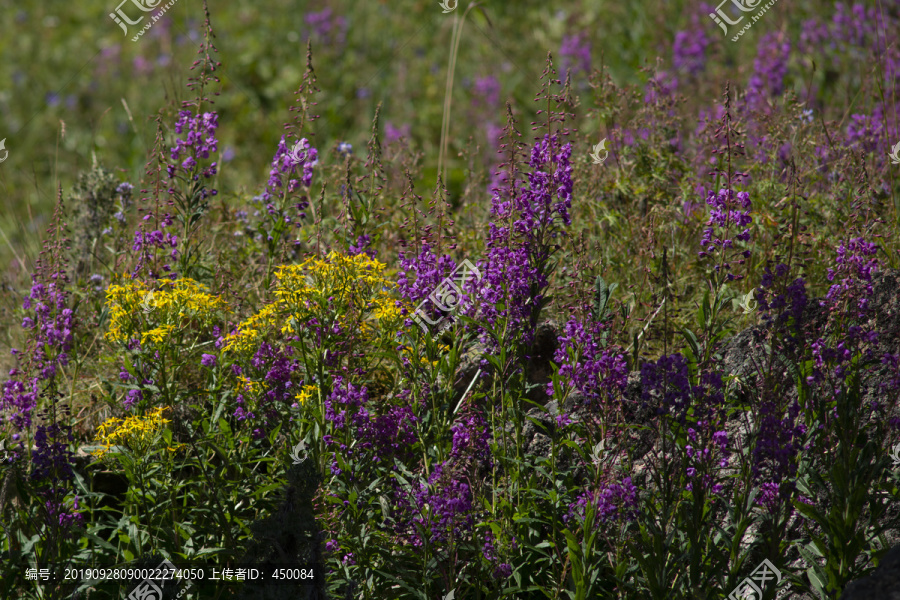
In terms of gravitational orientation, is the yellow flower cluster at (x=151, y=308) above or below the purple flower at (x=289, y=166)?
below

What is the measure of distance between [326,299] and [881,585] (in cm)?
187

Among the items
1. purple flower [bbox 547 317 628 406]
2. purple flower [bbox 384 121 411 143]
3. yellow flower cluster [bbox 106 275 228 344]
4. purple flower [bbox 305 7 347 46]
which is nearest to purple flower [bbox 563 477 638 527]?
purple flower [bbox 547 317 628 406]

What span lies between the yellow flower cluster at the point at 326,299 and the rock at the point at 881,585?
5.50ft

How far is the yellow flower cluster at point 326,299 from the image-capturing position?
288 cm

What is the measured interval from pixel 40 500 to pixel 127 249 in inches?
51.9

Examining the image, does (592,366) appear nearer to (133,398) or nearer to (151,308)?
(151,308)

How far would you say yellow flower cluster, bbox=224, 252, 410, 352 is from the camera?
2.88 meters

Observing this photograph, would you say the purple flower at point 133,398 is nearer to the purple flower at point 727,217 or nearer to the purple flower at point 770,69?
the purple flower at point 727,217

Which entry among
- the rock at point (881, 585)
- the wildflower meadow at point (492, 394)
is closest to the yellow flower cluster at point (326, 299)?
the wildflower meadow at point (492, 394)

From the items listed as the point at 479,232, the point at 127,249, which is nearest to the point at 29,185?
the point at 127,249

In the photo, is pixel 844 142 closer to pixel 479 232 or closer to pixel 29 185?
pixel 479 232

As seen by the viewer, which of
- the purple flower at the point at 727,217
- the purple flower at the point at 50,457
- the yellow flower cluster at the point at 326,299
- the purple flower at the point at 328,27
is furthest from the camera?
the purple flower at the point at 328,27

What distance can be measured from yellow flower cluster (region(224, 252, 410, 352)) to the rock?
168 cm

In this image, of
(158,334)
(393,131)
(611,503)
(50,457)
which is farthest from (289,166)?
(393,131)
